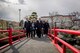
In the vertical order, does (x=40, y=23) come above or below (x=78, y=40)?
above

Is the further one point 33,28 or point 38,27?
point 38,27

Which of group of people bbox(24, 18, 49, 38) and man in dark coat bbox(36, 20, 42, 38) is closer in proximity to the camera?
group of people bbox(24, 18, 49, 38)

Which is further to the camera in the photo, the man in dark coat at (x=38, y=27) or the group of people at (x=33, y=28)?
the man in dark coat at (x=38, y=27)

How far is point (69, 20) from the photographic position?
3799 inches

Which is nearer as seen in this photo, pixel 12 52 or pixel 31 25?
pixel 12 52

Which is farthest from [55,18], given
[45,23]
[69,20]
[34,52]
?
[34,52]

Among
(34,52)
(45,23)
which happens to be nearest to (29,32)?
(45,23)

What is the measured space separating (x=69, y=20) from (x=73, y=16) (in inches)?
93.5

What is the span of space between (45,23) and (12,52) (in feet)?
52.5

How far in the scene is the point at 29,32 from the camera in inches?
934

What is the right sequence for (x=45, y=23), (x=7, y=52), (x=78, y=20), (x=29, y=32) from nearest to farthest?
1. (x=7, y=52)
2. (x=29, y=32)
3. (x=45, y=23)
4. (x=78, y=20)

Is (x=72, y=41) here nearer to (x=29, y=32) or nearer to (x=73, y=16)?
(x=29, y=32)

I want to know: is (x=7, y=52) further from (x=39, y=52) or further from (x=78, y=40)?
(x=78, y=40)

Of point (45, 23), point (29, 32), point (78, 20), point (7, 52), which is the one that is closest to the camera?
point (7, 52)
